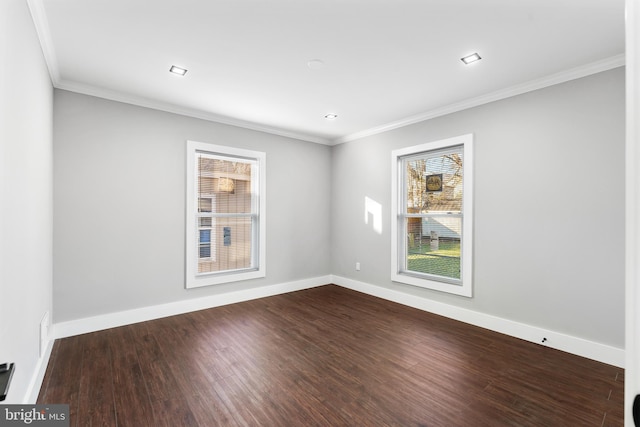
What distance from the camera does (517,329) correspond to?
313 centimetres

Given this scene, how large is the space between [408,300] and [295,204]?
2.23 m

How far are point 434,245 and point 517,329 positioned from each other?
1284mm

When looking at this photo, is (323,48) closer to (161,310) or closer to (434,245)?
(434,245)

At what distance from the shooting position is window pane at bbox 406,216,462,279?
379 centimetres

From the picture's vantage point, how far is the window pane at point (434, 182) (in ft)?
12.4

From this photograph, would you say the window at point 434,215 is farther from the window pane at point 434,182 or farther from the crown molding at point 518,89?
the crown molding at point 518,89

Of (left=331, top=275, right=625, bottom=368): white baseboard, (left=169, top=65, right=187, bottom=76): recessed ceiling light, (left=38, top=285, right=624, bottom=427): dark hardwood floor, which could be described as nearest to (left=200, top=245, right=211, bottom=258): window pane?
(left=38, top=285, right=624, bottom=427): dark hardwood floor

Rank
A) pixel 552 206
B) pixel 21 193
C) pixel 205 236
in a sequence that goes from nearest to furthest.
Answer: pixel 21 193 < pixel 552 206 < pixel 205 236

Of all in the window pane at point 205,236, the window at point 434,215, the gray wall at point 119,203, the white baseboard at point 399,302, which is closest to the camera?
the white baseboard at point 399,302

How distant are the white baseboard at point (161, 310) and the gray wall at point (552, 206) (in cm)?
226

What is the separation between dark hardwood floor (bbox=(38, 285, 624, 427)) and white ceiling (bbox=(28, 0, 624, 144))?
2.56 metres

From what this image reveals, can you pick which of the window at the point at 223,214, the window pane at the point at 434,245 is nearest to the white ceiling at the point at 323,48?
the window at the point at 223,214

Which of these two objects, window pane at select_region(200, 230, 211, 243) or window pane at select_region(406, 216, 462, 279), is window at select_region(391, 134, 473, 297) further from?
window pane at select_region(200, 230, 211, 243)

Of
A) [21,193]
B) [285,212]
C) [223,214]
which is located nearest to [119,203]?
[223,214]
